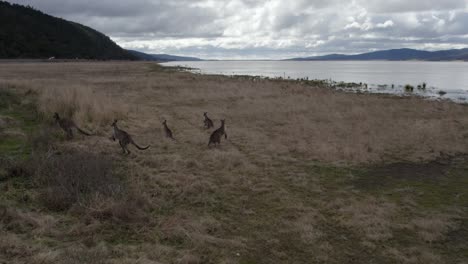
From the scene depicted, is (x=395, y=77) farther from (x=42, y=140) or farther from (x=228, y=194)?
(x=42, y=140)

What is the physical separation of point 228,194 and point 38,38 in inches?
4716

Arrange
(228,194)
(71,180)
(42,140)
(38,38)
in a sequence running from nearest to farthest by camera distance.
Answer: (71,180) → (228,194) → (42,140) → (38,38)

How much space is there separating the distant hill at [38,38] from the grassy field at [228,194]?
9306 cm

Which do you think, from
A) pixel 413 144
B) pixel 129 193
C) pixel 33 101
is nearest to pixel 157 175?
pixel 129 193

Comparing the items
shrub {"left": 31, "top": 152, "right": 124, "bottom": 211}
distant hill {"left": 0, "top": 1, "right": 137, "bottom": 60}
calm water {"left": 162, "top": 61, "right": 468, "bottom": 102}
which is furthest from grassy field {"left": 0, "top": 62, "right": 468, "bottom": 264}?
distant hill {"left": 0, "top": 1, "right": 137, "bottom": 60}

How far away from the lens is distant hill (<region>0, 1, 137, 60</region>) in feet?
316

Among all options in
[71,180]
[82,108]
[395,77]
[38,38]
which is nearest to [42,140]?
[71,180]

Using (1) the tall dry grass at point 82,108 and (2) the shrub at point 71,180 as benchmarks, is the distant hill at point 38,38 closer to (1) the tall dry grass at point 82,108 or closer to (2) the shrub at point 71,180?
(1) the tall dry grass at point 82,108

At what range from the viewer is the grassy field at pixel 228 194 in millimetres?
5973

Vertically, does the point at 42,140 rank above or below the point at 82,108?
below

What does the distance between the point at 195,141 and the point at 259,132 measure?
127 inches

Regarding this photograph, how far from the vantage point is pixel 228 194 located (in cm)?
851

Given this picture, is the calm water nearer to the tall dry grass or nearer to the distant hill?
the tall dry grass

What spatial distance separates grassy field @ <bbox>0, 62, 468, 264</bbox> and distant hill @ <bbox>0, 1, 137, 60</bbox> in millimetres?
93062
